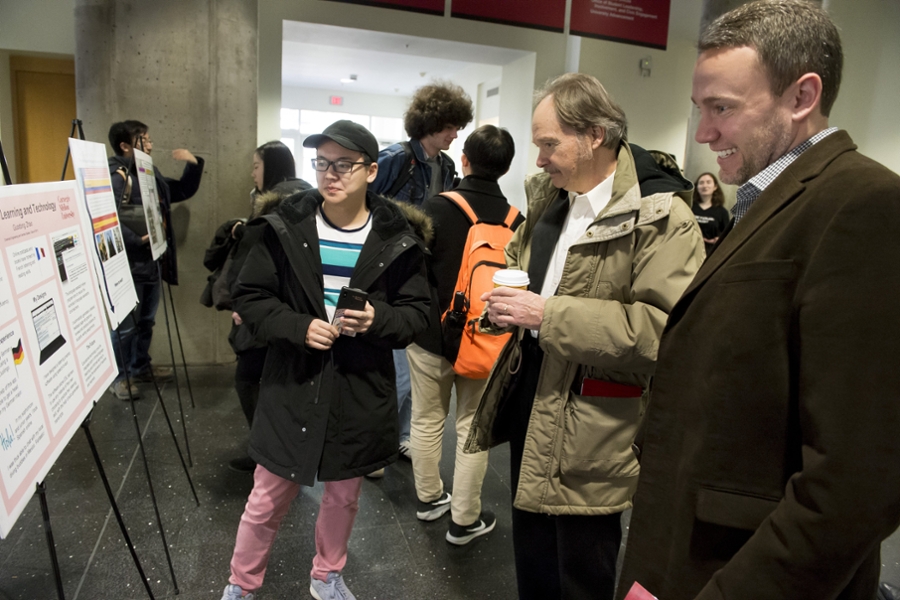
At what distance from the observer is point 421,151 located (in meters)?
3.06

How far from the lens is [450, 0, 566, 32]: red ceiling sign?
191 inches

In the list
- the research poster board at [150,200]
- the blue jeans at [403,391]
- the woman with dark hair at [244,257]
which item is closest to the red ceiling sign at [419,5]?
the woman with dark hair at [244,257]

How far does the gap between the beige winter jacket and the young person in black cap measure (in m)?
0.57

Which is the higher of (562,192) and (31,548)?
(562,192)

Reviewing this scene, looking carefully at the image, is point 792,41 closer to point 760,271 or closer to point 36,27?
point 760,271

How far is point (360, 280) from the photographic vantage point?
5.91 feet

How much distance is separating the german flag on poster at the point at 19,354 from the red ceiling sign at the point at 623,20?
16.1 ft

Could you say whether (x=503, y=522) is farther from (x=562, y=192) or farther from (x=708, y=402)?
(x=708, y=402)

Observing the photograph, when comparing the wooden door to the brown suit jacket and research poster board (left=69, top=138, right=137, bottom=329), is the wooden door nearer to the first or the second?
research poster board (left=69, top=138, right=137, bottom=329)

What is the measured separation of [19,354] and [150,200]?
94.2 inches

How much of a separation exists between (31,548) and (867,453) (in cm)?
278

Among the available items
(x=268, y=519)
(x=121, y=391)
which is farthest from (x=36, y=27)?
(x=268, y=519)

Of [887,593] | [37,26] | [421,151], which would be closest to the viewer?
[887,593]

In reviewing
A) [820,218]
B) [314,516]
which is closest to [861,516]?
[820,218]
